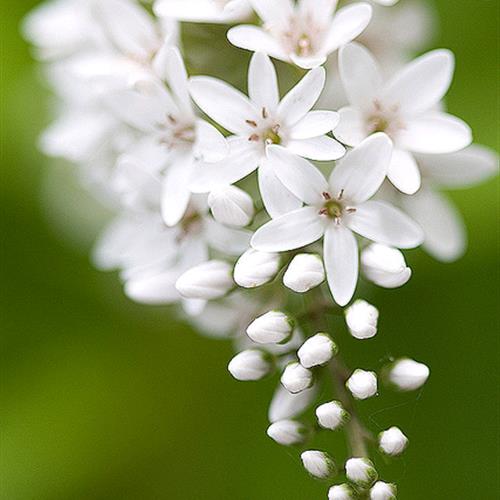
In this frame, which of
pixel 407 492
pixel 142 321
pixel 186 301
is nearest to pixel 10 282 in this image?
pixel 142 321

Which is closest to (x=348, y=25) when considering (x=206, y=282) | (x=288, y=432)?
(x=206, y=282)

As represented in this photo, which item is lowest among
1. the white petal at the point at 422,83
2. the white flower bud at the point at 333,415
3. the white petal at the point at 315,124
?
the white flower bud at the point at 333,415

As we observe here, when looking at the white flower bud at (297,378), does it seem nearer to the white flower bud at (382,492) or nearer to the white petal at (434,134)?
the white flower bud at (382,492)

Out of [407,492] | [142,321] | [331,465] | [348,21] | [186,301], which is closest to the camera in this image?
[331,465]

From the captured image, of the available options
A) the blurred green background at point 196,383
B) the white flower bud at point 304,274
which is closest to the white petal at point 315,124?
the white flower bud at point 304,274

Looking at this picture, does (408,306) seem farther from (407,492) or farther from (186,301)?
(186,301)

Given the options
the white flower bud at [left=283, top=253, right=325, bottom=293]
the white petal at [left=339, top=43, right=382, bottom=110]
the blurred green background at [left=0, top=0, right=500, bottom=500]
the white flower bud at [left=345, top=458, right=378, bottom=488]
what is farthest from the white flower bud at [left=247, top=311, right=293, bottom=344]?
the blurred green background at [left=0, top=0, right=500, bottom=500]

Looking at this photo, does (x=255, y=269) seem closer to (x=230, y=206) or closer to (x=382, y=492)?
(x=230, y=206)
